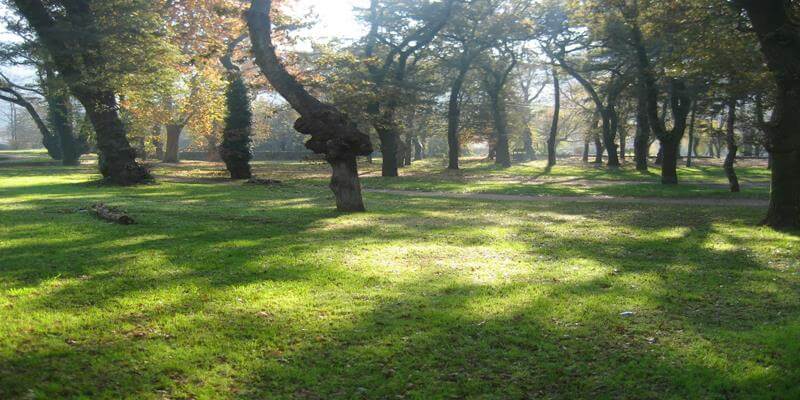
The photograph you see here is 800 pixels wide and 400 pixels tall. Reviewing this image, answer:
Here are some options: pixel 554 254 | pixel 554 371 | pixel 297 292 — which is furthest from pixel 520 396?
pixel 554 254

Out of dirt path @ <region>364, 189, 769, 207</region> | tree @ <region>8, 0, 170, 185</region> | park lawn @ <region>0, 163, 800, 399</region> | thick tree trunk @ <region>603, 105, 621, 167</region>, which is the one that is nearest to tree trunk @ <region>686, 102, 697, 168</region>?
thick tree trunk @ <region>603, 105, 621, 167</region>

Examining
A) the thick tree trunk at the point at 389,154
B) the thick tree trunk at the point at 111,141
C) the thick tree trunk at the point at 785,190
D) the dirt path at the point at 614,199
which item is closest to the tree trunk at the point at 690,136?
the dirt path at the point at 614,199

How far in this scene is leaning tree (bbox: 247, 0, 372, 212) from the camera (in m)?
13.1

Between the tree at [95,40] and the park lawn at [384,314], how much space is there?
10.1 m

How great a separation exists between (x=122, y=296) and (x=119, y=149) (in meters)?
17.5

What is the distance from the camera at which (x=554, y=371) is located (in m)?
4.63

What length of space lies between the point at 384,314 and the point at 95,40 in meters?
18.1

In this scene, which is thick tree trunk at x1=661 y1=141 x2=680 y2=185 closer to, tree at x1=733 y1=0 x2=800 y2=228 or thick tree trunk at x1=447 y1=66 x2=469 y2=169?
tree at x1=733 y1=0 x2=800 y2=228

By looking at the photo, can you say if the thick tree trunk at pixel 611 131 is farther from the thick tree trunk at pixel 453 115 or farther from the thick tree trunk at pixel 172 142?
the thick tree trunk at pixel 172 142

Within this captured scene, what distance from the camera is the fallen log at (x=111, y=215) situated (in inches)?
430

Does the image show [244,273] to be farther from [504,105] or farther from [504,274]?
[504,105]

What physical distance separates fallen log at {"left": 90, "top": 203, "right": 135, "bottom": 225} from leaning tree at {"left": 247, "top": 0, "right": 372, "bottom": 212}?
4134 millimetres

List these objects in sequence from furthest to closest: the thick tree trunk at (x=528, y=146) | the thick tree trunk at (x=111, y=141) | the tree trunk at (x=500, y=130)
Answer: the thick tree trunk at (x=528, y=146), the tree trunk at (x=500, y=130), the thick tree trunk at (x=111, y=141)

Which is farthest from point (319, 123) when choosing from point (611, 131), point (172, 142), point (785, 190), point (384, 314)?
point (172, 142)
